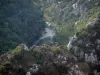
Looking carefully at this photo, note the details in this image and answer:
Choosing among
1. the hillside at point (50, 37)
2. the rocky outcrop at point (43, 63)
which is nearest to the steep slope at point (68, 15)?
the hillside at point (50, 37)

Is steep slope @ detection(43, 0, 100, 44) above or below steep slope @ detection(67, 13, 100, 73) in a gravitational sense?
above

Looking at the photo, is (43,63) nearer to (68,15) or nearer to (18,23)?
(18,23)

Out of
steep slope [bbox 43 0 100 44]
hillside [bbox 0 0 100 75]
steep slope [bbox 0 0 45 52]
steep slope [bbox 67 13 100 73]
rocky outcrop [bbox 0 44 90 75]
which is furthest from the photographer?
steep slope [bbox 43 0 100 44]

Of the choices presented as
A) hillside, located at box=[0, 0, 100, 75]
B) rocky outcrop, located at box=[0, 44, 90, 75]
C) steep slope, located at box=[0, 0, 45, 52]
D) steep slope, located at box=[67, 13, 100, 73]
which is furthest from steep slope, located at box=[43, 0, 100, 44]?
rocky outcrop, located at box=[0, 44, 90, 75]

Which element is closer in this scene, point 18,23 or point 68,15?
point 18,23

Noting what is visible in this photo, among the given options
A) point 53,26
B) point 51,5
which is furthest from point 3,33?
point 51,5

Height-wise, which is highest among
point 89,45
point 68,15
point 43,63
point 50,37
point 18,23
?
point 68,15

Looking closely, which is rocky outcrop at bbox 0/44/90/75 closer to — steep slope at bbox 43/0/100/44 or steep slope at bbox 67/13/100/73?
steep slope at bbox 67/13/100/73

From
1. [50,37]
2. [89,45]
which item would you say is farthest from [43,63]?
[50,37]
